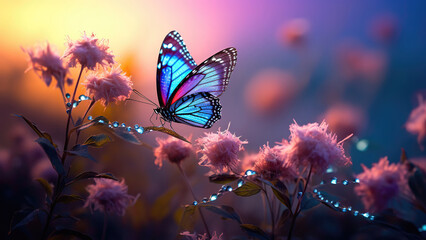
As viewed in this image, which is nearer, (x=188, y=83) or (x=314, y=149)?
(x=314, y=149)

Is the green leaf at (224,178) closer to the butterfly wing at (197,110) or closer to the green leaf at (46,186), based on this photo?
the butterfly wing at (197,110)

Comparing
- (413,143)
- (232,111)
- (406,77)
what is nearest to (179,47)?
(232,111)

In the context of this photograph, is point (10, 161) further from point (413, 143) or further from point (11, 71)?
point (413, 143)

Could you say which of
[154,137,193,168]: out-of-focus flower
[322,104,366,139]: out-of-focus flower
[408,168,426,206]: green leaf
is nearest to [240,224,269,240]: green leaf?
[154,137,193,168]: out-of-focus flower

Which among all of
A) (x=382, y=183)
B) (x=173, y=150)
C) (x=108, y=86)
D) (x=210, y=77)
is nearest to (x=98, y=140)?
(x=108, y=86)

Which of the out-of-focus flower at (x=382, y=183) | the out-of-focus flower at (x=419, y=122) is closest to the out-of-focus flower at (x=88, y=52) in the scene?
the out-of-focus flower at (x=382, y=183)

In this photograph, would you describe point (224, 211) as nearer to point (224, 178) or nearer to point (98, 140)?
point (224, 178)
